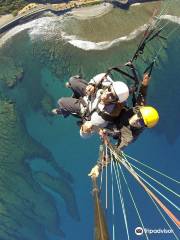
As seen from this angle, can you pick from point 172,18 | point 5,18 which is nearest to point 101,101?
point 5,18

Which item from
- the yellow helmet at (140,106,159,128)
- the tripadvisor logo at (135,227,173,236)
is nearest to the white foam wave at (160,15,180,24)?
the tripadvisor logo at (135,227,173,236)

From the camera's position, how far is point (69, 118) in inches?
655

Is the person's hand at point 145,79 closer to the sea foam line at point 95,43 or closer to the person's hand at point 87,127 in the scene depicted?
the person's hand at point 87,127

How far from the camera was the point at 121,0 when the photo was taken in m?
17.5

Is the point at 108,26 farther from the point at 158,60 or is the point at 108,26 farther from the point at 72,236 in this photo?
the point at 72,236

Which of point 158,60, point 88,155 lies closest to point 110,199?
point 88,155

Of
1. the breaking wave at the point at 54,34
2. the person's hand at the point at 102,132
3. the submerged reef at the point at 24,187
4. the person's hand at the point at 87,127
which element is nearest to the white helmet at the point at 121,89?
the person's hand at the point at 102,132

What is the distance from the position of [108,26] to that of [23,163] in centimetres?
584

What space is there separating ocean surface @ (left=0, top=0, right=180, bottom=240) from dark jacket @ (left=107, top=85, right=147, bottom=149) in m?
10.1

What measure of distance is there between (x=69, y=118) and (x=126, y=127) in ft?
34.3

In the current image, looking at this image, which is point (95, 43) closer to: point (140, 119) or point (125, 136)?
point (125, 136)

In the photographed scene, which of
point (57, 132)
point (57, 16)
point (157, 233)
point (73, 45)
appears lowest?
Result: point (157, 233)

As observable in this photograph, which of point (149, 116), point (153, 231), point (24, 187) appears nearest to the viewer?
point (149, 116)

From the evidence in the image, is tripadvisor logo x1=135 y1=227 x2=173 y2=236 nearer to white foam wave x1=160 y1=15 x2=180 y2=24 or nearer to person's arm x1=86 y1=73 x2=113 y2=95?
white foam wave x1=160 y1=15 x2=180 y2=24
